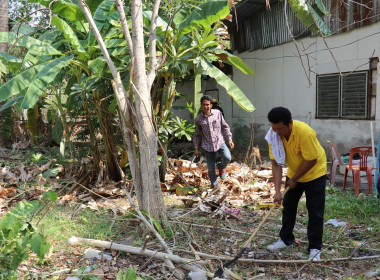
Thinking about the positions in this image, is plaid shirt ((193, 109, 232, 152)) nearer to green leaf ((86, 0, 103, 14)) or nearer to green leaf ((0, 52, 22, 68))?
green leaf ((86, 0, 103, 14))

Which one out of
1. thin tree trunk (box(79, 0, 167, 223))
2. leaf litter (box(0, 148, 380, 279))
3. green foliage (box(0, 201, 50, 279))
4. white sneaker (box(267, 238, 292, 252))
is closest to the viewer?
green foliage (box(0, 201, 50, 279))

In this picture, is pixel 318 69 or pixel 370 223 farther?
pixel 318 69

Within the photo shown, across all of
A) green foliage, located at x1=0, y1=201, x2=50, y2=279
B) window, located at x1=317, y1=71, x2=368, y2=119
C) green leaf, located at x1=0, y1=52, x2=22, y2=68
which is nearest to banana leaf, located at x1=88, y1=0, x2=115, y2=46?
green leaf, located at x1=0, y1=52, x2=22, y2=68

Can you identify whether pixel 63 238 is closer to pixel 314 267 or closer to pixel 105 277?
pixel 105 277

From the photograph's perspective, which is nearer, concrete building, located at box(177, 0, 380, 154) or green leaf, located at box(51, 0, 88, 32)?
green leaf, located at box(51, 0, 88, 32)

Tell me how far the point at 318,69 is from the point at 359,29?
132 centimetres

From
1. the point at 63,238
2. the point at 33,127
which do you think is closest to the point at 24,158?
the point at 33,127

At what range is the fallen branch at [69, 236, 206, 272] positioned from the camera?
3182mm

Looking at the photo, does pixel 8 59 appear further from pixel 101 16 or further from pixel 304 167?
pixel 304 167

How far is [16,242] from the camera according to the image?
114 inches

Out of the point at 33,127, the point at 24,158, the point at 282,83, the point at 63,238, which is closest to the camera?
the point at 63,238

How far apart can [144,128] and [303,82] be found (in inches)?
245

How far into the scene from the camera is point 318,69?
28.1 ft

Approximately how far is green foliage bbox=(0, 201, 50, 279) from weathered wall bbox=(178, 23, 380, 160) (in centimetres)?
534
